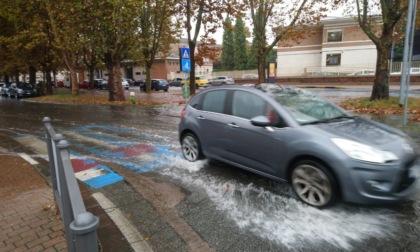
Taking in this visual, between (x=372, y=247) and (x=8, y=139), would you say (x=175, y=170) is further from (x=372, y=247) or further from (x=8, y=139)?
(x=8, y=139)

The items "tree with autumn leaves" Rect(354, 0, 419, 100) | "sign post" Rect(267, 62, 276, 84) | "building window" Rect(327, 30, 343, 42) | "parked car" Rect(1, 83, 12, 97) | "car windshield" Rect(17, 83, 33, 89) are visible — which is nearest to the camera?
"tree with autumn leaves" Rect(354, 0, 419, 100)

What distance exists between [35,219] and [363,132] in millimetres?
4423

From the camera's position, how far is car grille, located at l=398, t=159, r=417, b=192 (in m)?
3.48

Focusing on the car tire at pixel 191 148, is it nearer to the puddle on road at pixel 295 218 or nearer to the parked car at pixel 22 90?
the puddle on road at pixel 295 218

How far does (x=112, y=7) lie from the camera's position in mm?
16797

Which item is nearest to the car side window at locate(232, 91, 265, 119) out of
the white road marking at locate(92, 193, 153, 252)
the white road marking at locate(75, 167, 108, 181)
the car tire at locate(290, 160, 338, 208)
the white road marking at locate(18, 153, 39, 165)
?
the car tire at locate(290, 160, 338, 208)

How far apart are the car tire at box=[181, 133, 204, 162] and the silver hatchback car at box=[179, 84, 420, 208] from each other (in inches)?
3.9

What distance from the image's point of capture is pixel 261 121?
431 cm

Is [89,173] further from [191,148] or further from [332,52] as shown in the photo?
[332,52]

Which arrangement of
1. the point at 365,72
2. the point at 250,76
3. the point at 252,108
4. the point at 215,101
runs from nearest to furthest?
1. the point at 252,108
2. the point at 215,101
3. the point at 365,72
4. the point at 250,76

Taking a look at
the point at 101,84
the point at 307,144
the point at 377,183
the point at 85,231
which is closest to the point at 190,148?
the point at 307,144

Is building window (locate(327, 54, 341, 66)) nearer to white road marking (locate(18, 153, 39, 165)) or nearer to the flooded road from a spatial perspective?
the flooded road

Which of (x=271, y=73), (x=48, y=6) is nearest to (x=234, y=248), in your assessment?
(x=271, y=73)

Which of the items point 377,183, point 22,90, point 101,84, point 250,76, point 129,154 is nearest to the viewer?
point 377,183
